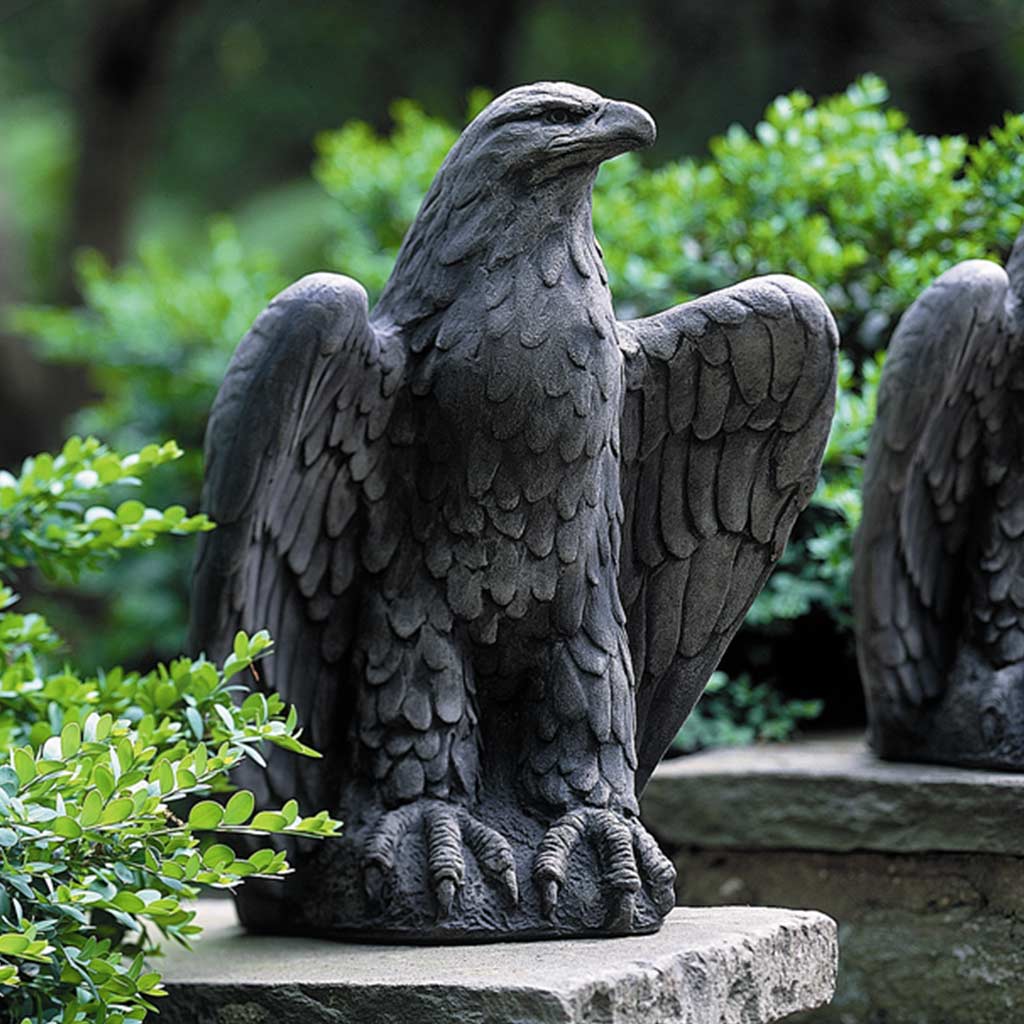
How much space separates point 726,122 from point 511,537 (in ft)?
18.3

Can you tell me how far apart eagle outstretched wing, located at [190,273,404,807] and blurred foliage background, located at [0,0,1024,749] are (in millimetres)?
1381

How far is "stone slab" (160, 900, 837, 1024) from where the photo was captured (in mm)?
1815

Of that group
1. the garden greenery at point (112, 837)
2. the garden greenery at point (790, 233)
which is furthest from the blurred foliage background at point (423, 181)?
the garden greenery at point (112, 837)

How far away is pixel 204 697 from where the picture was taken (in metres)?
2.11

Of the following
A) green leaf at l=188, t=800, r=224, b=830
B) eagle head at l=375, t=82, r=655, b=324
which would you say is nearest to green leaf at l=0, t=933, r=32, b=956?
green leaf at l=188, t=800, r=224, b=830

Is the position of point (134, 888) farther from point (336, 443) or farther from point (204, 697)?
point (336, 443)

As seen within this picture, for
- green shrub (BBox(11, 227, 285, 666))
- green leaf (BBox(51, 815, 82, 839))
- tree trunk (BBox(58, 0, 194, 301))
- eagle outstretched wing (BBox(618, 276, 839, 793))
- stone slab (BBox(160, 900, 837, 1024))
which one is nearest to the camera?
green leaf (BBox(51, 815, 82, 839))

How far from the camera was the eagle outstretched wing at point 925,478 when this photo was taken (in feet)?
9.04

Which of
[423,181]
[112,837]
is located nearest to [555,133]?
[112,837]

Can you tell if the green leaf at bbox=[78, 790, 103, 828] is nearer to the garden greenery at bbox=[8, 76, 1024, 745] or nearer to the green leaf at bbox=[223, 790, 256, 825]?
the green leaf at bbox=[223, 790, 256, 825]

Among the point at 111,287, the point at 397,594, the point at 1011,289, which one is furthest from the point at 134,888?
the point at 111,287

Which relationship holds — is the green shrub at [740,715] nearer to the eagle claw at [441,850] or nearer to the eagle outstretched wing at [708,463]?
the eagle outstretched wing at [708,463]

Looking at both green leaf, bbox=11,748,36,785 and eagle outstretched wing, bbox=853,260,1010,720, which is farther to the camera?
eagle outstretched wing, bbox=853,260,1010,720

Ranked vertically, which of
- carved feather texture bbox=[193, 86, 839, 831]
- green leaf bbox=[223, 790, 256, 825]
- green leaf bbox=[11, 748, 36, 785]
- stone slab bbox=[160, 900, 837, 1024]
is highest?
carved feather texture bbox=[193, 86, 839, 831]
